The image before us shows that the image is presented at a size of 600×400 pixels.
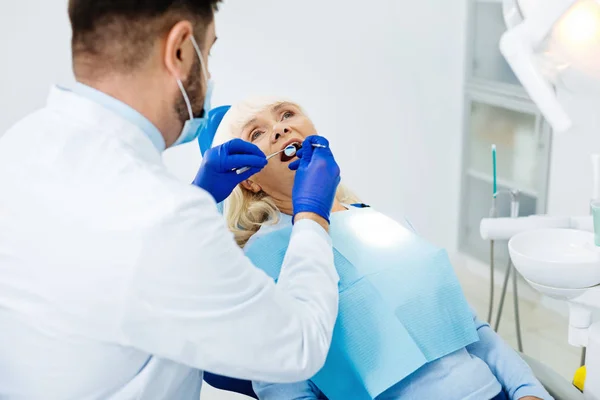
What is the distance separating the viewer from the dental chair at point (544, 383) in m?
1.36

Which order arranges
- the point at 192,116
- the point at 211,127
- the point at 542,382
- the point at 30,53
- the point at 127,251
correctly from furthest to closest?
the point at 30,53 < the point at 211,127 < the point at 542,382 < the point at 192,116 < the point at 127,251

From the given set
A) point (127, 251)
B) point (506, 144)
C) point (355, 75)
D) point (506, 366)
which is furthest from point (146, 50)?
point (506, 144)

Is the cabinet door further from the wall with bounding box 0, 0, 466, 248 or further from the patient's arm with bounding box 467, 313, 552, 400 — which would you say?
the patient's arm with bounding box 467, 313, 552, 400

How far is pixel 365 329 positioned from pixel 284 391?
202 millimetres

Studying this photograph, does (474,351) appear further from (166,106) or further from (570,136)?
(570,136)

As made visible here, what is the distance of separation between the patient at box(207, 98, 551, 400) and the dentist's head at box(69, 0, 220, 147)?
52 centimetres

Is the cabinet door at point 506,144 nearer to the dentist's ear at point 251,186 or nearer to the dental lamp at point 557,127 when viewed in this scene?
the dental lamp at point 557,127

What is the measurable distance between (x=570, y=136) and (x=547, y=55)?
4.60 feet

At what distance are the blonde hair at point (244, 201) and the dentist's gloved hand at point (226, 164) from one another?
18 centimetres

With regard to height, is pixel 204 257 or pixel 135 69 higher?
pixel 135 69

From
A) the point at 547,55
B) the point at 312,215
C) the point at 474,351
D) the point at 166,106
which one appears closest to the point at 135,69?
the point at 166,106

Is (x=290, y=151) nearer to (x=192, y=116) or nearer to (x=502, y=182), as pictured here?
(x=192, y=116)

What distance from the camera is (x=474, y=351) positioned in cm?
148

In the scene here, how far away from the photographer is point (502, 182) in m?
2.96
